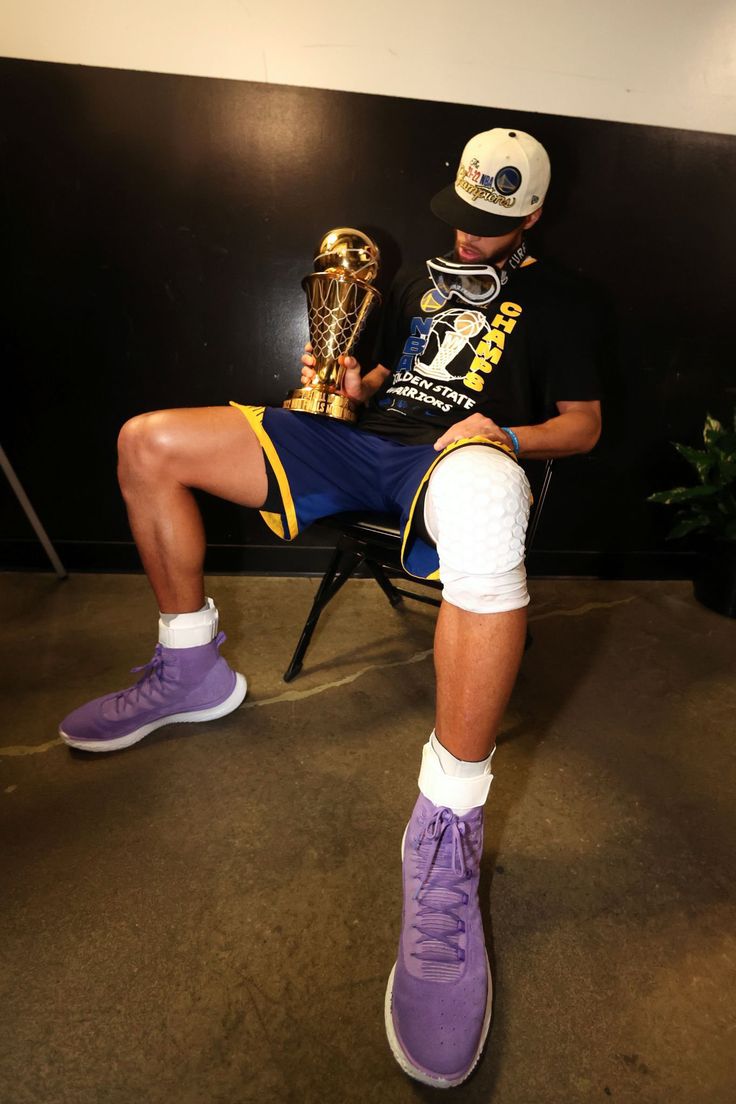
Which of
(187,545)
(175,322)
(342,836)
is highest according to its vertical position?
(175,322)

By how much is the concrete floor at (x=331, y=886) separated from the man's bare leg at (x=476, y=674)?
1.09 feet

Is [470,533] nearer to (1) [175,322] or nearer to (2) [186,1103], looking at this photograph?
(2) [186,1103]

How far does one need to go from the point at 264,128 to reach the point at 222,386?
0.79m

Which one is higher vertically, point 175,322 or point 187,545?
point 175,322

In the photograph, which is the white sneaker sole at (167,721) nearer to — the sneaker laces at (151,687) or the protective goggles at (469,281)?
the sneaker laces at (151,687)

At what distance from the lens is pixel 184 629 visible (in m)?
1.20

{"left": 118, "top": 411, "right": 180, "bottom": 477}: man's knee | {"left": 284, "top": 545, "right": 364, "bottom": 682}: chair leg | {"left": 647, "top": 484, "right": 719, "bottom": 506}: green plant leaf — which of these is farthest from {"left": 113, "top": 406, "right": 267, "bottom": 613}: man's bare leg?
{"left": 647, "top": 484, "right": 719, "bottom": 506}: green plant leaf

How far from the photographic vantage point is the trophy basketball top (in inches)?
46.4

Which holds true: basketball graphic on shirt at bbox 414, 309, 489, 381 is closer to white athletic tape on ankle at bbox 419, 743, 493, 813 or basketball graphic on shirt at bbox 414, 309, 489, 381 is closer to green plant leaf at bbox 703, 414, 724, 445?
white athletic tape on ankle at bbox 419, 743, 493, 813

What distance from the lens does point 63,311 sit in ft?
6.03

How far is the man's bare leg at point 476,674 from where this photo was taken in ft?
2.70

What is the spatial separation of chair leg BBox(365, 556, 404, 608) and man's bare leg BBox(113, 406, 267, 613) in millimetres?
394

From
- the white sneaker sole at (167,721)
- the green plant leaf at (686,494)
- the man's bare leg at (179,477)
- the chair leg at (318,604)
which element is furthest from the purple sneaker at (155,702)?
the green plant leaf at (686,494)

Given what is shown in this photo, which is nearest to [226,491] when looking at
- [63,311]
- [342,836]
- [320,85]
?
[342,836]
